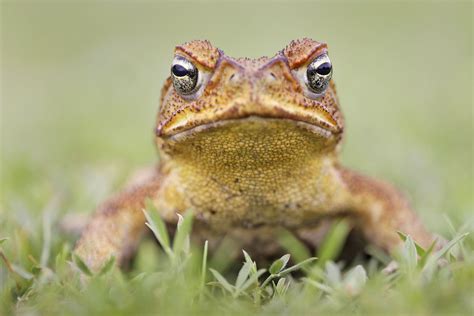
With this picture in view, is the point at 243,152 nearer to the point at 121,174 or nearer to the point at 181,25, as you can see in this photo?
the point at 121,174

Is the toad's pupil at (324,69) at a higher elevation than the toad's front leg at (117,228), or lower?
higher

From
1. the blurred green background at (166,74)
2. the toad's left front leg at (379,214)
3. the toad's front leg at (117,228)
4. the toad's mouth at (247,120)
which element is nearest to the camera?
the toad's mouth at (247,120)

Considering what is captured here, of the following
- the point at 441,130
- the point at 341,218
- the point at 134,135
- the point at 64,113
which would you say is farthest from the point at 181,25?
the point at 341,218

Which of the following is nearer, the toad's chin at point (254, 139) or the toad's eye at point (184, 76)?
the toad's chin at point (254, 139)

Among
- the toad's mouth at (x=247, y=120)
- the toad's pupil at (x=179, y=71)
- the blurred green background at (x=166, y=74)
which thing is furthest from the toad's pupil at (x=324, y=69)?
the blurred green background at (x=166, y=74)

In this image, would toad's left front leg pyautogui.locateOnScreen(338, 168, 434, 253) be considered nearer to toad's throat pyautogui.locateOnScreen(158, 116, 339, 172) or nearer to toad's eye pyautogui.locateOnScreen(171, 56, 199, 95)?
toad's throat pyautogui.locateOnScreen(158, 116, 339, 172)

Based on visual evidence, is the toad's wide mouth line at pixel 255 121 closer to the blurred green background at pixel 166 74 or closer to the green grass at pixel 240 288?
the green grass at pixel 240 288

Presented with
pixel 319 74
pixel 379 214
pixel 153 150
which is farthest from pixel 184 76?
pixel 153 150
